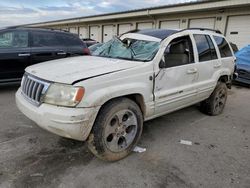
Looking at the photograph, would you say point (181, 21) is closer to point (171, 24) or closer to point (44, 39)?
point (171, 24)

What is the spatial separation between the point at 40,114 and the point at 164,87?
1834mm

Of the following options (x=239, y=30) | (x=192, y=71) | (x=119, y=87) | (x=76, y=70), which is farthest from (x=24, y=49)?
(x=239, y=30)

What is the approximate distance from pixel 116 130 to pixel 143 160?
571mm

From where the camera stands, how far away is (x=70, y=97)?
8.56 ft

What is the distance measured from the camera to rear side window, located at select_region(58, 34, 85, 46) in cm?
701

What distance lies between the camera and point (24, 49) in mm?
6211

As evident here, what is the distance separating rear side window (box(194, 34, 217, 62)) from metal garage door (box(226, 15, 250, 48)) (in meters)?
9.77

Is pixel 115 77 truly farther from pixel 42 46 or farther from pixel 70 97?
pixel 42 46

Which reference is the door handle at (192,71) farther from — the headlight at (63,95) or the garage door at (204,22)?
the garage door at (204,22)

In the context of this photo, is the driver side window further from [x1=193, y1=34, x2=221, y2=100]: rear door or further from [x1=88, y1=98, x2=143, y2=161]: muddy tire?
[x1=88, y1=98, x2=143, y2=161]: muddy tire

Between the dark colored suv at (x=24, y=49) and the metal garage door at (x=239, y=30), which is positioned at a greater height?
the metal garage door at (x=239, y=30)

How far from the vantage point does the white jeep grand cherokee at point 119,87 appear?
8.71 ft

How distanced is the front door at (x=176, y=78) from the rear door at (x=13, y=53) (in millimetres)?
4244

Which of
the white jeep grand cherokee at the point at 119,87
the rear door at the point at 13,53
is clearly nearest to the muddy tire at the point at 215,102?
the white jeep grand cherokee at the point at 119,87
